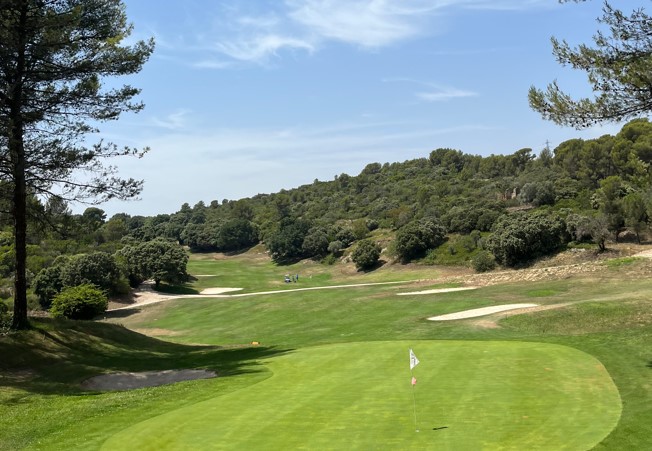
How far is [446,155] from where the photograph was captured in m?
150

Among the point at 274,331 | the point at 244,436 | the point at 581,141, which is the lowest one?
the point at 274,331

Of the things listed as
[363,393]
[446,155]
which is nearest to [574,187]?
[363,393]

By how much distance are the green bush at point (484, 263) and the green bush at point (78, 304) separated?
32949 millimetres

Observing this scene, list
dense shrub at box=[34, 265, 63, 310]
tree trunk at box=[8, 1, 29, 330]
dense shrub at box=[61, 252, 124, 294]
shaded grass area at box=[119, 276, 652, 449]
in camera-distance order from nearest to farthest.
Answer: shaded grass area at box=[119, 276, 652, 449]
tree trunk at box=[8, 1, 29, 330]
dense shrub at box=[61, 252, 124, 294]
dense shrub at box=[34, 265, 63, 310]

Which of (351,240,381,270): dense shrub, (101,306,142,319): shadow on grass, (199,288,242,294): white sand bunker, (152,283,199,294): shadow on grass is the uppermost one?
(351,240,381,270): dense shrub

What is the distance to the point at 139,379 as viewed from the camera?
1814 centimetres

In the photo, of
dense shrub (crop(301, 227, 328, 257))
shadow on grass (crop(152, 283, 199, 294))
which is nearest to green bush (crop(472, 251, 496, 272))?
shadow on grass (crop(152, 283, 199, 294))

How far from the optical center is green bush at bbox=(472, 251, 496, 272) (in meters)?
49.1

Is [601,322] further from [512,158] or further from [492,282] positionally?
[512,158]

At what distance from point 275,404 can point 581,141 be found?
91.6 metres

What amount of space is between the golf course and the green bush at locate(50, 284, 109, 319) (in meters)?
11.1

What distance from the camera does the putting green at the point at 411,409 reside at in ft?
30.8

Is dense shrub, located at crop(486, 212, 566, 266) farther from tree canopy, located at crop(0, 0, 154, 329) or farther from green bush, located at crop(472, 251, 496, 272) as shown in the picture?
tree canopy, located at crop(0, 0, 154, 329)

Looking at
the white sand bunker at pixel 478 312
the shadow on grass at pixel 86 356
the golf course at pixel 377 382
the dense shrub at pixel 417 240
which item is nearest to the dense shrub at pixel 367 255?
the dense shrub at pixel 417 240
